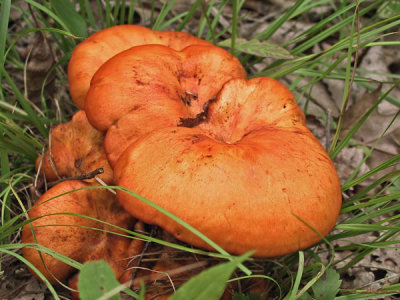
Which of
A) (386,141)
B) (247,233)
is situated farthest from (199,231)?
(386,141)

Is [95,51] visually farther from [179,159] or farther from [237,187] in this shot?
[237,187]

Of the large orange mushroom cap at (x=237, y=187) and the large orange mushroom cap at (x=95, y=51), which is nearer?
the large orange mushroom cap at (x=237, y=187)

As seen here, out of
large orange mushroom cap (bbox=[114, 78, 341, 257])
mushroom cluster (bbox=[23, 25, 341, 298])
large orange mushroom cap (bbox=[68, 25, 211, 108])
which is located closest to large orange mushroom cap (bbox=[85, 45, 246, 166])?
mushroom cluster (bbox=[23, 25, 341, 298])

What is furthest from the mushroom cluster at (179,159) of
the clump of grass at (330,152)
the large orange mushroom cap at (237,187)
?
the clump of grass at (330,152)

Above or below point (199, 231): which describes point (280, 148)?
above

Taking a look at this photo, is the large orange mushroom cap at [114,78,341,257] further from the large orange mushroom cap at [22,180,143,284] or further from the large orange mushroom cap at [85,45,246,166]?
the large orange mushroom cap at [22,180,143,284]

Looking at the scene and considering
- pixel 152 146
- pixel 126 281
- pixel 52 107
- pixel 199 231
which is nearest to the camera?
pixel 199 231

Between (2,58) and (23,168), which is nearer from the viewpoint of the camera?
(2,58)

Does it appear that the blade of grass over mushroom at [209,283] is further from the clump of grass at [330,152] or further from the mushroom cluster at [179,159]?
the clump of grass at [330,152]

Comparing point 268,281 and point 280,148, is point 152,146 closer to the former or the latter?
point 280,148
